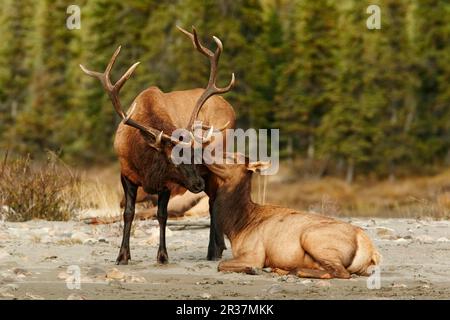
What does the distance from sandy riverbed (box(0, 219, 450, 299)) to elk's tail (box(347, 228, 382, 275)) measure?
22cm

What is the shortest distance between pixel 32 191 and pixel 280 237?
21.8 feet

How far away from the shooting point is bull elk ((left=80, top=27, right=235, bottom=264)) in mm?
12586

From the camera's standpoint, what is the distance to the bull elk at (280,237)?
11859 millimetres

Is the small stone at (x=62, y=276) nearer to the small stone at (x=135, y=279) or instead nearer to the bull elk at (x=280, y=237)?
the small stone at (x=135, y=279)

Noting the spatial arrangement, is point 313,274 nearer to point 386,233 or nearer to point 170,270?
point 170,270

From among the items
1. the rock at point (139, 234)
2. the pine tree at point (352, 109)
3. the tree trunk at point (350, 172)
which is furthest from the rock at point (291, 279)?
the tree trunk at point (350, 172)

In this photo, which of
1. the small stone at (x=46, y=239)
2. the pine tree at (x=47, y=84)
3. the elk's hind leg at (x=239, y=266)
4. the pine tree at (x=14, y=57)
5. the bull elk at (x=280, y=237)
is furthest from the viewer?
the pine tree at (x=14, y=57)

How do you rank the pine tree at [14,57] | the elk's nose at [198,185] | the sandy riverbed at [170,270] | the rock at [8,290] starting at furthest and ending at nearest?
the pine tree at [14,57], the elk's nose at [198,185], the sandy riverbed at [170,270], the rock at [8,290]

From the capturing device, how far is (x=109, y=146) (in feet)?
181

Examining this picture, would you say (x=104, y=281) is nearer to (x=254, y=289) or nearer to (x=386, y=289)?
(x=254, y=289)

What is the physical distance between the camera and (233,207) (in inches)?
503

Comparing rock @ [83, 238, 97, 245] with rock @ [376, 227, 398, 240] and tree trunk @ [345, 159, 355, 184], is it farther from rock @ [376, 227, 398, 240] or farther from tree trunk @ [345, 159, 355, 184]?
tree trunk @ [345, 159, 355, 184]

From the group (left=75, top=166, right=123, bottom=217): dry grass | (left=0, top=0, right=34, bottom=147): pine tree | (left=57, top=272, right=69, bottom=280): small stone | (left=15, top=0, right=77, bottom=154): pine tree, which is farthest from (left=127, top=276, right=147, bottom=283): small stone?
(left=0, top=0, right=34, bottom=147): pine tree

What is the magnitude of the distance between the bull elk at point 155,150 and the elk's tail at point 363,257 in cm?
174
